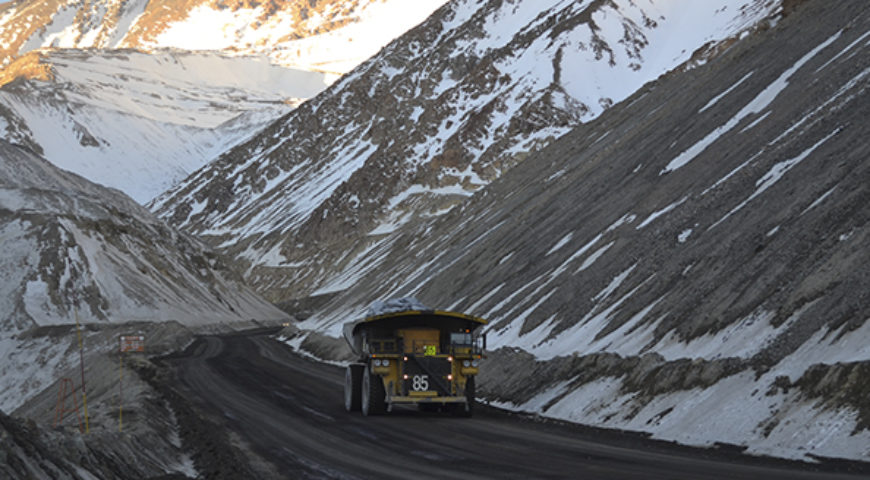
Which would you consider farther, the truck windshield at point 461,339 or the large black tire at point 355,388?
the large black tire at point 355,388

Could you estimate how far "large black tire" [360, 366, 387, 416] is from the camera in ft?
79.7

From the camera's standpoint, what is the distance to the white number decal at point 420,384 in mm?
23719

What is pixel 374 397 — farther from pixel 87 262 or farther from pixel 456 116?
pixel 456 116

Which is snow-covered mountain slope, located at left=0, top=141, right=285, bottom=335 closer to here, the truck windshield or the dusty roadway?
the dusty roadway

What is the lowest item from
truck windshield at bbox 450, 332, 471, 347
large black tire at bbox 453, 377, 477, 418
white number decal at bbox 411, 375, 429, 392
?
large black tire at bbox 453, 377, 477, 418

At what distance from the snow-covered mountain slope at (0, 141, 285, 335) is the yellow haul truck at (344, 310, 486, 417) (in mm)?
48261

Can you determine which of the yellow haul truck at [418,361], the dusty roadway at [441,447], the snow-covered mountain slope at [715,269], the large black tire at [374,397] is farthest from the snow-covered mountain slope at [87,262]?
the large black tire at [374,397]

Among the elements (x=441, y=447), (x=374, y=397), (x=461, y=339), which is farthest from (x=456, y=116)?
(x=441, y=447)

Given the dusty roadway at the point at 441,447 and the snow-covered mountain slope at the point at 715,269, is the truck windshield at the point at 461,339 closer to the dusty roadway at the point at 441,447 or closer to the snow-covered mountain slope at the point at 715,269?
the dusty roadway at the point at 441,447

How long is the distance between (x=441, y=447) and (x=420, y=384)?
5.68 m

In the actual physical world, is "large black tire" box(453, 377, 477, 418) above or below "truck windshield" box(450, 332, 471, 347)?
below

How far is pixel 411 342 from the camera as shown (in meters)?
24.6

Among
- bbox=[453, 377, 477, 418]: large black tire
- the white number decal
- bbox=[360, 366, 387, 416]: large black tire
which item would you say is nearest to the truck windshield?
bbox=[453, 377, 477, 418]: large black tire

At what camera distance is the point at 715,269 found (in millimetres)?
25547
